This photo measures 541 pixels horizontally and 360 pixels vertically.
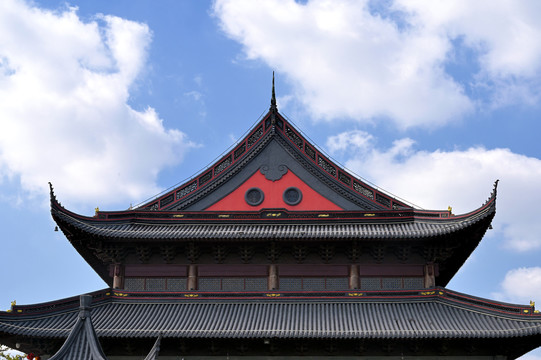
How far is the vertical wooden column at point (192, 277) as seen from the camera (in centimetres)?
2572

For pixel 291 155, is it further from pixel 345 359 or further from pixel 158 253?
pixel 345 359

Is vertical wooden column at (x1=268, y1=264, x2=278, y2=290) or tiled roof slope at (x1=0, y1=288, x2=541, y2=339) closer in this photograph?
tiled roof slope at (x1=0, y1=288, x2=541, y2=339)

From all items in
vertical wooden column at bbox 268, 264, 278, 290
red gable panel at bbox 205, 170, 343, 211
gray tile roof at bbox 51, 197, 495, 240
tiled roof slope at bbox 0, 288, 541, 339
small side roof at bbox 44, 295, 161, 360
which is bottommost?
small side roof at bbox 44, 295, 161, 360

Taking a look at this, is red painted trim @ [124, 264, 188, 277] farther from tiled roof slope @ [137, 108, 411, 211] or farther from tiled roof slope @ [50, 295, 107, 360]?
tiled roof slope @ [50, 295, 107, 360]

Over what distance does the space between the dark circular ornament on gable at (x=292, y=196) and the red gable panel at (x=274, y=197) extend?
0.11m

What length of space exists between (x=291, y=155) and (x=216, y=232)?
197 inches

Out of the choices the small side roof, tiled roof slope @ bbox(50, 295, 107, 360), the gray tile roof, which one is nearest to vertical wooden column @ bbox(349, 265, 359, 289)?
the gray tile roof

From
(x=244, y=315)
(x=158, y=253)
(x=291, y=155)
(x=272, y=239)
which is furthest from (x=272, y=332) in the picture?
(x=291, y=155)

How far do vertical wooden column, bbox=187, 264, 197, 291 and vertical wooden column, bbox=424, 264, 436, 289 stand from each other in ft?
29.0

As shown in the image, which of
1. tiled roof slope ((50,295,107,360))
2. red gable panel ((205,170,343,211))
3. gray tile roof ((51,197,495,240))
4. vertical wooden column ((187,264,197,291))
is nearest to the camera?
tiled roof slope ((50,295,107,360))

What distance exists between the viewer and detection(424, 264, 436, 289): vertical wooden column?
25328mm

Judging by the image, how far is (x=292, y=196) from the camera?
89.5ft

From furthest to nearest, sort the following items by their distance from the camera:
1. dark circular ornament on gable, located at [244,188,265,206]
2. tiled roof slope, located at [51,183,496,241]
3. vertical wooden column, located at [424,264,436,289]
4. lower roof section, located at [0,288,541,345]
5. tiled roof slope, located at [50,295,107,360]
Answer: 1. dark circular ornament on gable, located at [244,188,265,206]
2. vertical wooden column, located at [424,264,436,289]
3. tiled roof slope, located at [51,183,496,241]
4. lower roof section, located at [0,288,541,345]
5. tiled roof slope, located at [50,295,107,360]

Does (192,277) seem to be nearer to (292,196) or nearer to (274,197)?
(274,197)
